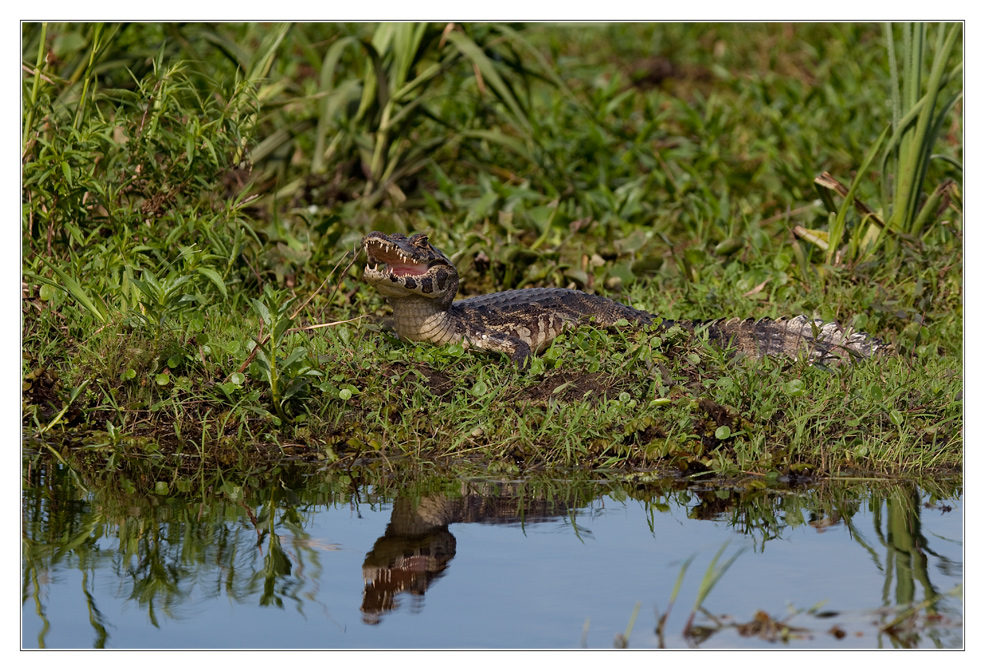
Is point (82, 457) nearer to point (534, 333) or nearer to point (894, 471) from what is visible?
point (534, 333)

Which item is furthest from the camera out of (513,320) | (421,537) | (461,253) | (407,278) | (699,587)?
(461,253)

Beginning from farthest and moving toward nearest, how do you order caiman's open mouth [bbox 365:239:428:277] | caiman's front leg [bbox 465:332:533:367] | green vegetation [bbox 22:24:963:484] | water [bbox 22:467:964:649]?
caiman's front leg [bbox 465:332:533:367]
caiman's open mouth [bbox 365:239:428:277]
green vegetation [bbox 22:24:963:484]
water [bbox 22:467:964:649]

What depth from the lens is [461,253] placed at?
19.7 feet

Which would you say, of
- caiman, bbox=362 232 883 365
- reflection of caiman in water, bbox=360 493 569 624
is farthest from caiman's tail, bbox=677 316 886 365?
reflection of caiman in water, bbox=360 493 569 624

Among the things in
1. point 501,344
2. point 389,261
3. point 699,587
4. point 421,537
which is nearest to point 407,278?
point 389,261

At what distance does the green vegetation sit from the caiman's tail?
122mm

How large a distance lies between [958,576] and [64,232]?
4.18 meters

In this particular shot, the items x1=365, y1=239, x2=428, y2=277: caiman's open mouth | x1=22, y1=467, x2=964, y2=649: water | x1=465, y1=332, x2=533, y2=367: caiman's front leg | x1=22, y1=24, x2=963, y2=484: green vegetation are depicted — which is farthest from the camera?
x1=465, y1=332, x2=533, y2=367: caiman's front leg

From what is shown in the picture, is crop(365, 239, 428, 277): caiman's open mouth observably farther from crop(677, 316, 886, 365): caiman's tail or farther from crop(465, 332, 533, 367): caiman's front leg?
crop(677, 316, 886, 365): caiman's tail

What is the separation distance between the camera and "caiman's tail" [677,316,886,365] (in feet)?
16.4

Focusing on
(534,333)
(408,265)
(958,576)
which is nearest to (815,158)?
(534,333)

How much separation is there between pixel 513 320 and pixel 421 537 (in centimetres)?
198

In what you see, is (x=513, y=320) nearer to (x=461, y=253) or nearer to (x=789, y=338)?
(x=461, y=253)

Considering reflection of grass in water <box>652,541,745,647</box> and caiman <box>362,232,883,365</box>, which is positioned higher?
caiman <box>362,232,883,365</box>
